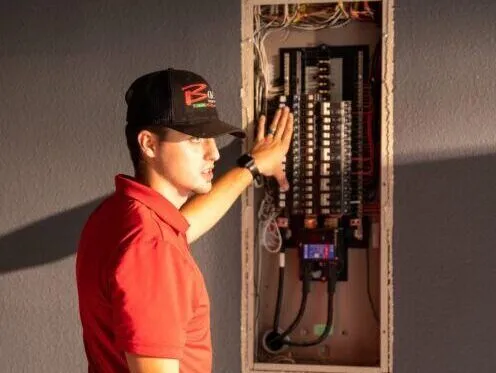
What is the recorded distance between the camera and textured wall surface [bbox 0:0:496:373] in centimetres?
208

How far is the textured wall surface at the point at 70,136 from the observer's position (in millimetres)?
2166

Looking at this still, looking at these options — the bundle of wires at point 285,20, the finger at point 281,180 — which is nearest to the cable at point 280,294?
the finger at point 281,180

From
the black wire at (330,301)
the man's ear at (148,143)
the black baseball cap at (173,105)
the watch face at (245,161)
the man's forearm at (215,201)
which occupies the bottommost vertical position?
the black wire at (330,301)

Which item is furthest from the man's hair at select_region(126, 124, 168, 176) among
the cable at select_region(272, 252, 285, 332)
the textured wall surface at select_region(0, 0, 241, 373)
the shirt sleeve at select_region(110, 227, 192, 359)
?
the cable at select_region(272, 252, 285, 332)

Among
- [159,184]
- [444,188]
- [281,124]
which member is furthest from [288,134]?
[159,184]

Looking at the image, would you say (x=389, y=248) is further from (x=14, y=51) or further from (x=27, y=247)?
(x=14, y=51)

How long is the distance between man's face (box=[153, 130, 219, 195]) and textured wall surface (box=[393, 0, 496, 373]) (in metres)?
0.75

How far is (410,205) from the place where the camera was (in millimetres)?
2115

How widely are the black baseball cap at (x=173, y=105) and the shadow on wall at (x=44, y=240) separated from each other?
28.3 inches

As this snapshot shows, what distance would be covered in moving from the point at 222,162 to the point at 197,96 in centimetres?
58

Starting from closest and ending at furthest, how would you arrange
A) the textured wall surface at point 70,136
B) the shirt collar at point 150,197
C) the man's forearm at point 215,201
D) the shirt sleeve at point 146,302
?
1. the shirt sleeve at point 146,302
2. the shirt collar at point 150,197
3. the man's forearm at point 215,201
4. the textured wall surface at point 70,136

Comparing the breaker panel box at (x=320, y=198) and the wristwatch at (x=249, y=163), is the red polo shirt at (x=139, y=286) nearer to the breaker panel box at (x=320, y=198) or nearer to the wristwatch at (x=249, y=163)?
the wristwatch at (x=249, y=163)

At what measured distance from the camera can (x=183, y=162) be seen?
1.61 meters

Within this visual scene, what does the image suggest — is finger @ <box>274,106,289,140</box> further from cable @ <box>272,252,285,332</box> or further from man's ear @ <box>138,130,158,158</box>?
man's ear @ <box>138,130,158,158</box>
